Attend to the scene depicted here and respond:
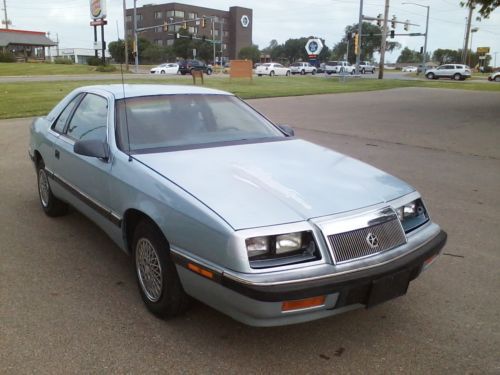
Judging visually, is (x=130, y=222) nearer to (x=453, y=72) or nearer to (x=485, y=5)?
(x=485, y=5)

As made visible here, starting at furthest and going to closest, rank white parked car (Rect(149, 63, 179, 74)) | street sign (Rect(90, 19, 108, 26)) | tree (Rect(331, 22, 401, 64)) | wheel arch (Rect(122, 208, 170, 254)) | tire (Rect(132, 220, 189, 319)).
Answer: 1. tree (Rect(331, 22, 401, 64))
2. street sign (Rect(90, 19, 108, 26))
3. white parked car (Rect(149, 63, 179, 74))
4. wheel arch (Rect(122, 208, 170, 254))
5. tire (Rect(132, 220, 189, 319))

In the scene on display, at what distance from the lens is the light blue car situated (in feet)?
8.57

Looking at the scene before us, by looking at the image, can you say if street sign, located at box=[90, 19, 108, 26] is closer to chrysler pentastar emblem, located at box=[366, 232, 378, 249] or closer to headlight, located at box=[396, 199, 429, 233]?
headlight, located at box=[396, 199, 429, 233]

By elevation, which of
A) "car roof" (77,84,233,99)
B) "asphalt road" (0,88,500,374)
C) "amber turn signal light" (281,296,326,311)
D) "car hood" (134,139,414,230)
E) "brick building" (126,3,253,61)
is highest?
"brick building" (126,3,253,61)

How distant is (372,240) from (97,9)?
61.8 metres

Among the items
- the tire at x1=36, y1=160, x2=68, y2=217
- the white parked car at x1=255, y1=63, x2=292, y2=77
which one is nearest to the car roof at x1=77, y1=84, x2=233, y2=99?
the tire at x1=36, y1=160, x2=68, y2=217

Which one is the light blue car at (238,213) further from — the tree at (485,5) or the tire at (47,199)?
the tree at (485,5)

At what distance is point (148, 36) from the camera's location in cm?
12531

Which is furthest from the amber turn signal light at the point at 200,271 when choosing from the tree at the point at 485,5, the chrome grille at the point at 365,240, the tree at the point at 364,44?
the tree at the point at 364,44

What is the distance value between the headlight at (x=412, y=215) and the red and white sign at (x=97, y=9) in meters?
59.9

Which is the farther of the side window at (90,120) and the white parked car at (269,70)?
the white parked car at (269,70)

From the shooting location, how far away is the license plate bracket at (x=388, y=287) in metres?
2.73

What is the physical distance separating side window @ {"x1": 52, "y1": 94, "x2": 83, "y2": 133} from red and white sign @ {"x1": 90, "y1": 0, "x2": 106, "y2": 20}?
188 feet

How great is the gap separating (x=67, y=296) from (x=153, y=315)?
0.73m
